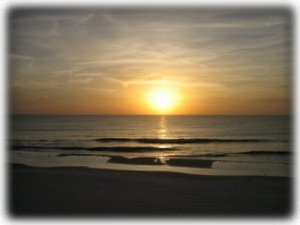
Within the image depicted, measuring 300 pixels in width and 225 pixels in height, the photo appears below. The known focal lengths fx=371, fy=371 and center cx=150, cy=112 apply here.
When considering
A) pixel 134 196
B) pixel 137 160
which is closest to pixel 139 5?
pixel 134 196

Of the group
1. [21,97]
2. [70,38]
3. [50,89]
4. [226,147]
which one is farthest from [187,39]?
[226,147]

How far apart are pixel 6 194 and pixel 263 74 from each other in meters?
1.86

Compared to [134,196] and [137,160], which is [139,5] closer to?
[134,196]

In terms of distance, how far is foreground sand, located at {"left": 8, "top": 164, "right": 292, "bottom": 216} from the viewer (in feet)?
7.50

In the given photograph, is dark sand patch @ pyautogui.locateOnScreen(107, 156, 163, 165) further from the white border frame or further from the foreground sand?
the white border frame

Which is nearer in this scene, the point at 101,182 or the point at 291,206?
the point at 291,206

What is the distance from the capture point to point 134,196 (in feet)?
8.25

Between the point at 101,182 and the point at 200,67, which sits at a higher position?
the point at 200,67

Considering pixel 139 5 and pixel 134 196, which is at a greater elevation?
pixel 139 5

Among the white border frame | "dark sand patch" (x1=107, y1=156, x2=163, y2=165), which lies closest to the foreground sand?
the white border frame

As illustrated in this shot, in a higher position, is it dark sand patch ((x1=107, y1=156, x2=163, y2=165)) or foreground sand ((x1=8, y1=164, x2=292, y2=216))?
dark sand patch ((x1=107, y1=156, x2=163, y2=165))

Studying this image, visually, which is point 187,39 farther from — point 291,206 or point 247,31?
point 291,206

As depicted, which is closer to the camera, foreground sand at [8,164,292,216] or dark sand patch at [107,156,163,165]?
foreground sand at [8,164,292,216]

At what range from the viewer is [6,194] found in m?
2.26
